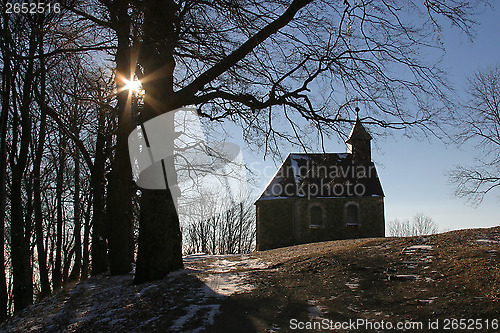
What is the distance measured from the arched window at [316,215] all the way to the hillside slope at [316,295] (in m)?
22.6

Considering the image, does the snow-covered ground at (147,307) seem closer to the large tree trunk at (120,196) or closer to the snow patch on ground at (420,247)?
the large tree trunk at (120,196)

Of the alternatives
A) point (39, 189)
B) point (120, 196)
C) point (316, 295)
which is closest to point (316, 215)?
point (120, 196)

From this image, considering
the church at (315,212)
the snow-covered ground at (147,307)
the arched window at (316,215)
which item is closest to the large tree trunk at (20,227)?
the snow-covered ground at (147,307)

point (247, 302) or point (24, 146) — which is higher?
point (24, 146)

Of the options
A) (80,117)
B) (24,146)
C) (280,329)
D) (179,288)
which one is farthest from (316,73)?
(80,117)

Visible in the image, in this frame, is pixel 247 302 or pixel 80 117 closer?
pixel 247 302

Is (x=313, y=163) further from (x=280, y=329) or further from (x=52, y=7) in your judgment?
(x=52, y=7)

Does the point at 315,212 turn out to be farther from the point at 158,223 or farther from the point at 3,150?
the point at 3,150

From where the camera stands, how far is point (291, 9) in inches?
365

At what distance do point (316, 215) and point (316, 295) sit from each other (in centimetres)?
2651

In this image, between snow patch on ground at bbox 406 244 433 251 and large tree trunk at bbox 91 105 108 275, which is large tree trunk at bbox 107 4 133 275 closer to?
large tree trunk at bbox 91 105 108 275

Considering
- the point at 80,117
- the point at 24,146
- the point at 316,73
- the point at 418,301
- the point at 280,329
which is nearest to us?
the point at 280,329

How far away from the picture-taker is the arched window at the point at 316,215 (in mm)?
32500

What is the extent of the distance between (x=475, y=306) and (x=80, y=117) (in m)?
14.9
